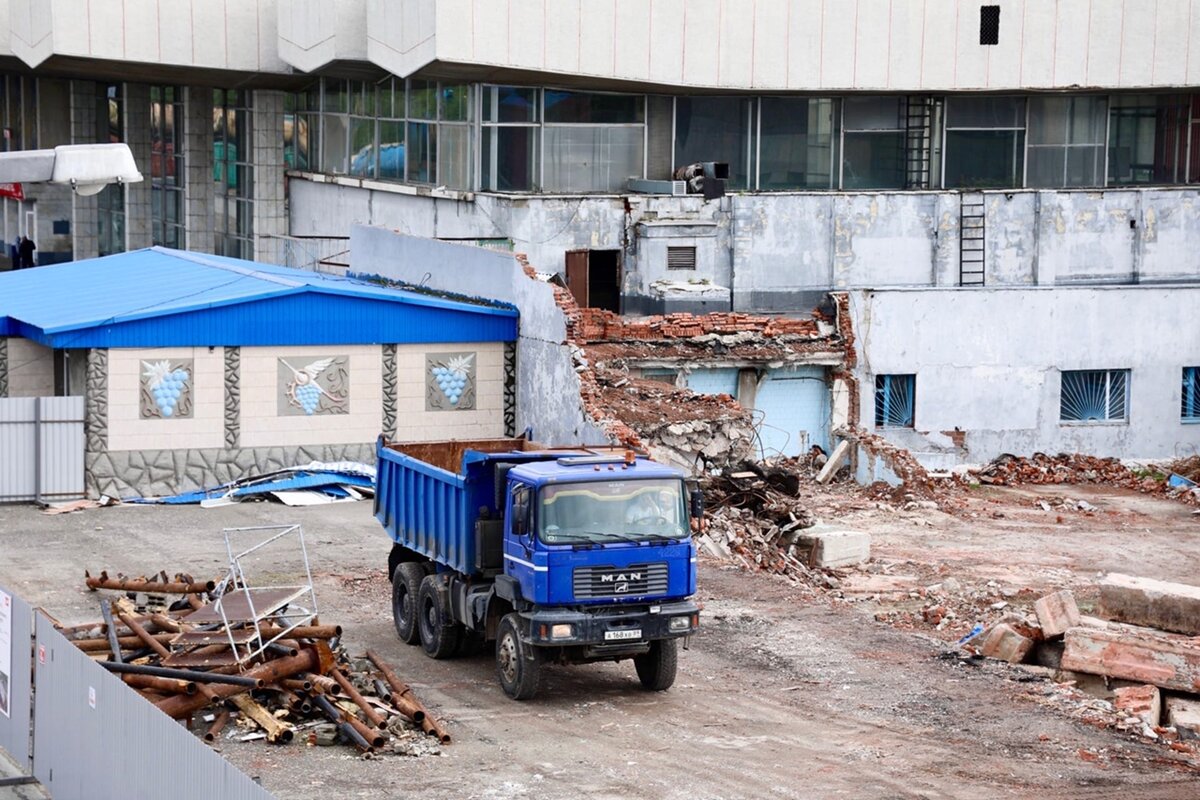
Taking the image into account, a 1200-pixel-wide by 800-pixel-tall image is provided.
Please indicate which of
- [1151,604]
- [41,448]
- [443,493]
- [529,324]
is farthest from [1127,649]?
[41,448]

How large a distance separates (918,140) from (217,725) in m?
28.6

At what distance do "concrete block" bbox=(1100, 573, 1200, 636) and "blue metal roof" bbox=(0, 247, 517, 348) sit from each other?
13.5 meters

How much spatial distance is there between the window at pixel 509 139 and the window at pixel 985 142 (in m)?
9.85

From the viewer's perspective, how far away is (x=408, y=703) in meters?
17.0

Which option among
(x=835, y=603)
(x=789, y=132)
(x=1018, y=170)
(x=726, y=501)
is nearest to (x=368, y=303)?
(x=726, y=501)

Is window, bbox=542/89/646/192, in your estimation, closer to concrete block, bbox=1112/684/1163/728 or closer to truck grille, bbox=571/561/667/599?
truck grille, bbox=571/561/667/599

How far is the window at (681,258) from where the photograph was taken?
3731 cm

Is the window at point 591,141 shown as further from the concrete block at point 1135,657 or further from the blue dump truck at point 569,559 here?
the concrete block at point 1135,657

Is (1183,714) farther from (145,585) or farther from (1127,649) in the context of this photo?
(145,585)

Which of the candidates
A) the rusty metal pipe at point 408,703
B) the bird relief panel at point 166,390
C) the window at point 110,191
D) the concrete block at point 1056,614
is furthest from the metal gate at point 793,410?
the window at point 110,191

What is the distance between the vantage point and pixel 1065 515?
1203 inches

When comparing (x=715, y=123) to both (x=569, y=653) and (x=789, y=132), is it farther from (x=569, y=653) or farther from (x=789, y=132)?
(x=569, y=653)

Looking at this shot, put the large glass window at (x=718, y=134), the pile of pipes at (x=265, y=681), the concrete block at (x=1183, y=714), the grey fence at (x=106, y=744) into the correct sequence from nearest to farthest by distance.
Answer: the grey fence at (x=106, y=744), the pile of pipes at (x=265, y=681), the concrete block at (x=1183, y=714), the large glass window at (x=718, y=134)

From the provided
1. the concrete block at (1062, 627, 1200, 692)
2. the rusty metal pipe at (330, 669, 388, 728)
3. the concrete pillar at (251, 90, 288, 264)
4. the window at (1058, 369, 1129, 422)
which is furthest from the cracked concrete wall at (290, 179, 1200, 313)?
the rusty metal pipe at (330, 669, 388, 728)
